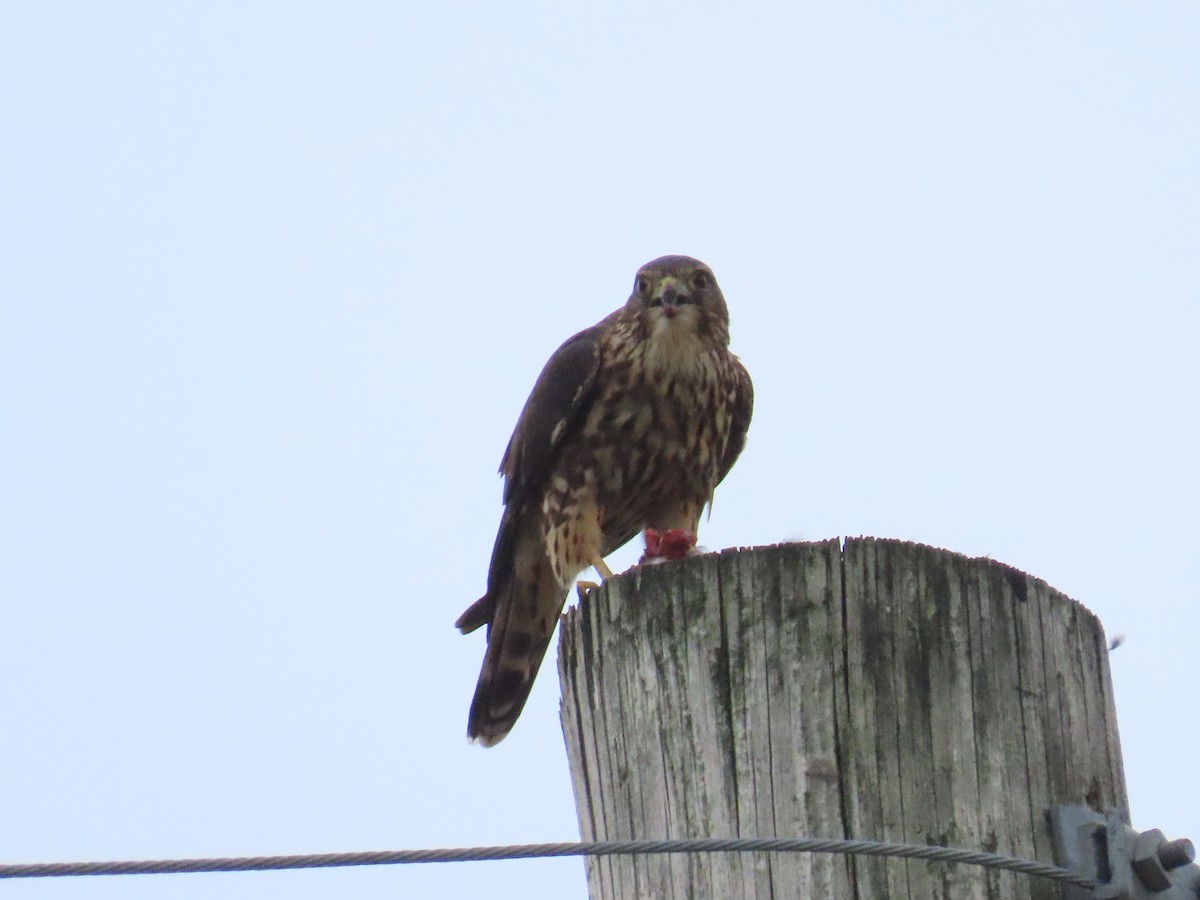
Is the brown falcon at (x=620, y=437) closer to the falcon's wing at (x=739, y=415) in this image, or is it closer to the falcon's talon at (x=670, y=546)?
the falcon's wing at (x=739, y=415)

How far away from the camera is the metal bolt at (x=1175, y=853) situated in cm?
199

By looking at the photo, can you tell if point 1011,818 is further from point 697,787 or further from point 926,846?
point 697,787

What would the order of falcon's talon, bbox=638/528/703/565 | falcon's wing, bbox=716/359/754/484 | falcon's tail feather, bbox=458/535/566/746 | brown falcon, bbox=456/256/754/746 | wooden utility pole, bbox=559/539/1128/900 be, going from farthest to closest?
falcon's tail feather, bbox=458/535/566/746
falcon's wing, bbox=716/359/754/484
brown falcon, bbox=456/256/754/746
falcon's talon, bbox=638/528/703/565
wooden utility pole, bbox=559/539/1128/900

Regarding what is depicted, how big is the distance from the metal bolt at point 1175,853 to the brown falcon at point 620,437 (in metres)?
2.95

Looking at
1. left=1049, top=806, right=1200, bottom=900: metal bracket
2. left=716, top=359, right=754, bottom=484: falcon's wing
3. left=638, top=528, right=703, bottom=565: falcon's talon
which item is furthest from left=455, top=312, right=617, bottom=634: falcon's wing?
left=1049, top=806, right=1200, bottom=900: metal bracket

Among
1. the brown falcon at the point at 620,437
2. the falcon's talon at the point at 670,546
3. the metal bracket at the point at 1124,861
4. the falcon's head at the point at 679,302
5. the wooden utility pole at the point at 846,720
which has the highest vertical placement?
the falcon's head at the point at 679,302

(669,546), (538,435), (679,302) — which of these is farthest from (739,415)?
(669,546)

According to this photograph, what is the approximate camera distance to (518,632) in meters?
5.34

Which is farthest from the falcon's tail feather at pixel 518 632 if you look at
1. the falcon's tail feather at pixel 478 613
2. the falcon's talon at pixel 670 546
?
the falcon's talon at pixel 670 546

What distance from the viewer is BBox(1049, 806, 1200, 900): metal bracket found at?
198 cm

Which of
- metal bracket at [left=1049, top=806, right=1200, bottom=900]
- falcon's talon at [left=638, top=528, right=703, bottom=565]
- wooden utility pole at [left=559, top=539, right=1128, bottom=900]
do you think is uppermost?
falcon's talon at [left=638, top=528, right=703, bottom=565]

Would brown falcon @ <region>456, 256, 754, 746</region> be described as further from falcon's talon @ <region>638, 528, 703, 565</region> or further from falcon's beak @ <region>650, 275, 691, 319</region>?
falcon's talon @ <region>638, 528, 703, 565</region>

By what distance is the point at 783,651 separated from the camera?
2057mm

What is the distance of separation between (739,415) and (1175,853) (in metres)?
3.26
